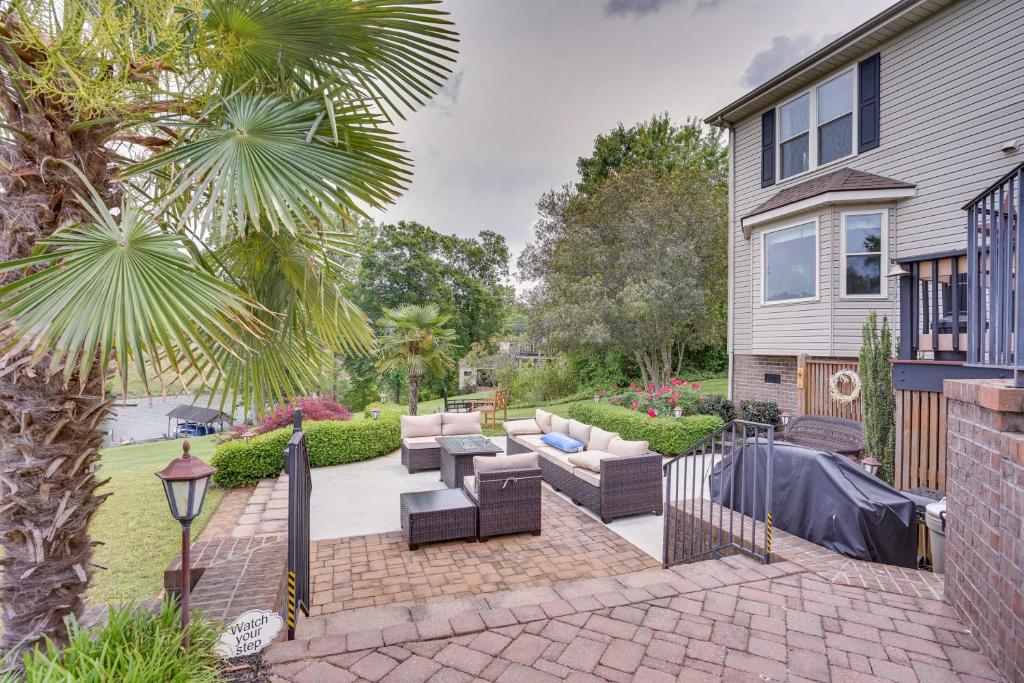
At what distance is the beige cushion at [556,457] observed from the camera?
6575mm

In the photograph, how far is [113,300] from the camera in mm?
1906

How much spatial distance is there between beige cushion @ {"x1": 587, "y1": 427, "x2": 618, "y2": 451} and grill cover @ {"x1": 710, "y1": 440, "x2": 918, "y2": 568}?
6.51 ft

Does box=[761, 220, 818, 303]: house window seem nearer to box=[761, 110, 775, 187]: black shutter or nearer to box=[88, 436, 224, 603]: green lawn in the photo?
box=[761, 110, 775, 187]: black shutter

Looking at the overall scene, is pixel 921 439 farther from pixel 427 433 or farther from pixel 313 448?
pixel 313 448

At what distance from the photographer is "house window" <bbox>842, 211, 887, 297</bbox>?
332 inches

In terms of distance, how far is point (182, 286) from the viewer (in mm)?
2045

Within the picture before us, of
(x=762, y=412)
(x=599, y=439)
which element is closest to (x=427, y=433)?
(x=599, y=439)

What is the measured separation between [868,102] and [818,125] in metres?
0.82

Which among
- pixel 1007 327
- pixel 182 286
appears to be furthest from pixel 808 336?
pixel 182 286

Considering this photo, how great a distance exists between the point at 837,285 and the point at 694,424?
349 centimetres

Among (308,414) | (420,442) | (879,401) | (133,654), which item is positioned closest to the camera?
(133,654)

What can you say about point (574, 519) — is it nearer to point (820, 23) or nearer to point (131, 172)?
point (131, 172)

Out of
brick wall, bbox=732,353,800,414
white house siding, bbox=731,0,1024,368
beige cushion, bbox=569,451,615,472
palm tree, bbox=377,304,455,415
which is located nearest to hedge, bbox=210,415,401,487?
palm tree, bbox=377,304,455,415

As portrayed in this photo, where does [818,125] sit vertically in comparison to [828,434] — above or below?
above
